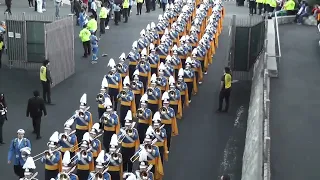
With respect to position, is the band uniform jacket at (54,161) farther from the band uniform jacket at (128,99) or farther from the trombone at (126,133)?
the band uniform jacket at (128,99)

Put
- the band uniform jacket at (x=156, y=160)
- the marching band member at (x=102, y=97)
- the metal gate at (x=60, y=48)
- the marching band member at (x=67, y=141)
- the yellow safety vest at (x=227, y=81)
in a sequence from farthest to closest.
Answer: the metal gate at (x=60, y=48), the yellow safety vest at (x=227, y=81), the marching band member at (x=102, y=97), the marching band member at (x=67, y=141), the band uniform jacket at (x=156, y=160)

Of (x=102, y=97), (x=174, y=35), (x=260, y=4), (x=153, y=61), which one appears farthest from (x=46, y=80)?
(x=260, y=4)

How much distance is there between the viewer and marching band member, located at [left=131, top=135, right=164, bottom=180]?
1245 cm

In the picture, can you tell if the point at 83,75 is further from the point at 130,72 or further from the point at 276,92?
the point at 276,92

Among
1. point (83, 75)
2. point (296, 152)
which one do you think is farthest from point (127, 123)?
point (83, 75)

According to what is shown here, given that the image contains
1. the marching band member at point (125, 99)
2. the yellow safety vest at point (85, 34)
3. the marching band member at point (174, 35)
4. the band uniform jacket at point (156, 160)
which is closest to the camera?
the band uniform jacket at point (156, 160)

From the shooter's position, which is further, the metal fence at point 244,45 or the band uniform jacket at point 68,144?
the metal fence at point 244,45

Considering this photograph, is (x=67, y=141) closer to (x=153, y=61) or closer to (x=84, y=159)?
(x=84, y=159)

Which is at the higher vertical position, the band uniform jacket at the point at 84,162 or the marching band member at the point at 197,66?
the marching band member at the point at 197,66

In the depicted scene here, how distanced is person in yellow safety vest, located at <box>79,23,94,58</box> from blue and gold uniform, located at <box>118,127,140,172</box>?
10.2 m

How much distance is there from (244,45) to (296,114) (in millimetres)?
6676

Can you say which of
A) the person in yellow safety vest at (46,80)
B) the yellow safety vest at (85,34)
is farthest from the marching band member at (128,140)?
the yellow safety vest at (85,34)

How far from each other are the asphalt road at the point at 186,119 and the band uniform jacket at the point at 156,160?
678 mm

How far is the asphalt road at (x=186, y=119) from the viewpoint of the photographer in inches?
567
